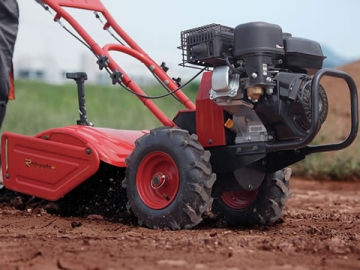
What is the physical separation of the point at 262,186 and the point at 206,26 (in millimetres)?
1158

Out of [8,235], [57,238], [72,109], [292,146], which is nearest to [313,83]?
[292,146]

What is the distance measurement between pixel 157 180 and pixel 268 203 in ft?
2.81

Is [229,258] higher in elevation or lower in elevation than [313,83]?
lower

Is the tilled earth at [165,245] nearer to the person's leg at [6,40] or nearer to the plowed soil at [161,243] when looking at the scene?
the plowed soil at [161,243]

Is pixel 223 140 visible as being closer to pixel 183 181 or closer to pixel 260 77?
pixel 183 181

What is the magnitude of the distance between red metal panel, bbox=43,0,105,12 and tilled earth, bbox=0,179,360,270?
1651 mm

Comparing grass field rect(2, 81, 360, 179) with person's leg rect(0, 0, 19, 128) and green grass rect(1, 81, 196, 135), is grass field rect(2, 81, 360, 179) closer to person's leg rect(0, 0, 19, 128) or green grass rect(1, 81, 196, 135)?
green grass rect(1, 81, 196, 135)

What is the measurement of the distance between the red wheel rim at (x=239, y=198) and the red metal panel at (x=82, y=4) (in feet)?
6.30

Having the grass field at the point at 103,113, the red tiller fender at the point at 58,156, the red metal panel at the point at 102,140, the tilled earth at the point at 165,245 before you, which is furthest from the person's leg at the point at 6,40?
the grass field at the point at 103,113

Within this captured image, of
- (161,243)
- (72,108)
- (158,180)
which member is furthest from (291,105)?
(72,108)

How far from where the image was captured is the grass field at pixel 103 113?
8462 mm

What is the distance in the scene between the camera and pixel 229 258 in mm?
2859

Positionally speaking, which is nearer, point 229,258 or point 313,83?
point 229,258

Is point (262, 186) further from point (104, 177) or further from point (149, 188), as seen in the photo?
point (104, 177)
